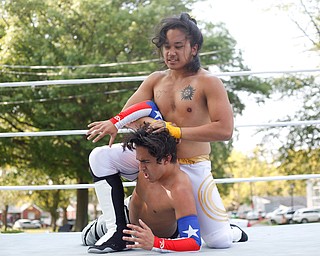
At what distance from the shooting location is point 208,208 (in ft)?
6.82

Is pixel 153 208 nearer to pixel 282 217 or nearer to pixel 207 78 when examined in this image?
pixel 207 78

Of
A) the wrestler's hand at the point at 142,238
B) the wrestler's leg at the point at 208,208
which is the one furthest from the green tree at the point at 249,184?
Result: the wrestler's hand at the point at 142,238

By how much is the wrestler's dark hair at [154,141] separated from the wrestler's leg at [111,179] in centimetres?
11

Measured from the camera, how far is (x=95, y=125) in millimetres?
2014

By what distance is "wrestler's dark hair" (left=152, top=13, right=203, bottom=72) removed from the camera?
Result: 6.79 ft

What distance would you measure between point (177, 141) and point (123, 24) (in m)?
11.6

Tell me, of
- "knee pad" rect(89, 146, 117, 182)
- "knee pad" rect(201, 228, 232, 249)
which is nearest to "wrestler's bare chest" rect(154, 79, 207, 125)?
"knee pad" rect(89, 146, 117, 182)

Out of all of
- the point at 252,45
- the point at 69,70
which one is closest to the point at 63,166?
the point at 69,70

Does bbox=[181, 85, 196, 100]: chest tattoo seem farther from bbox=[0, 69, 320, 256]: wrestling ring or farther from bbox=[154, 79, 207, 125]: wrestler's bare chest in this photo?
bbox=[0, 69, 320, 256]: wrestling ring

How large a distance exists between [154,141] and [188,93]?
25cm

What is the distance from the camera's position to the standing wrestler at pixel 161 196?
74.8 inches

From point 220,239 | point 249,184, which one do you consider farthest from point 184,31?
point 249,184

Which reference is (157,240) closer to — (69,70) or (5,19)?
(69,70)

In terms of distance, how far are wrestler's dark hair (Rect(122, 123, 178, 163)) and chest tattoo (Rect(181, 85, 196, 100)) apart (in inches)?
6.9
